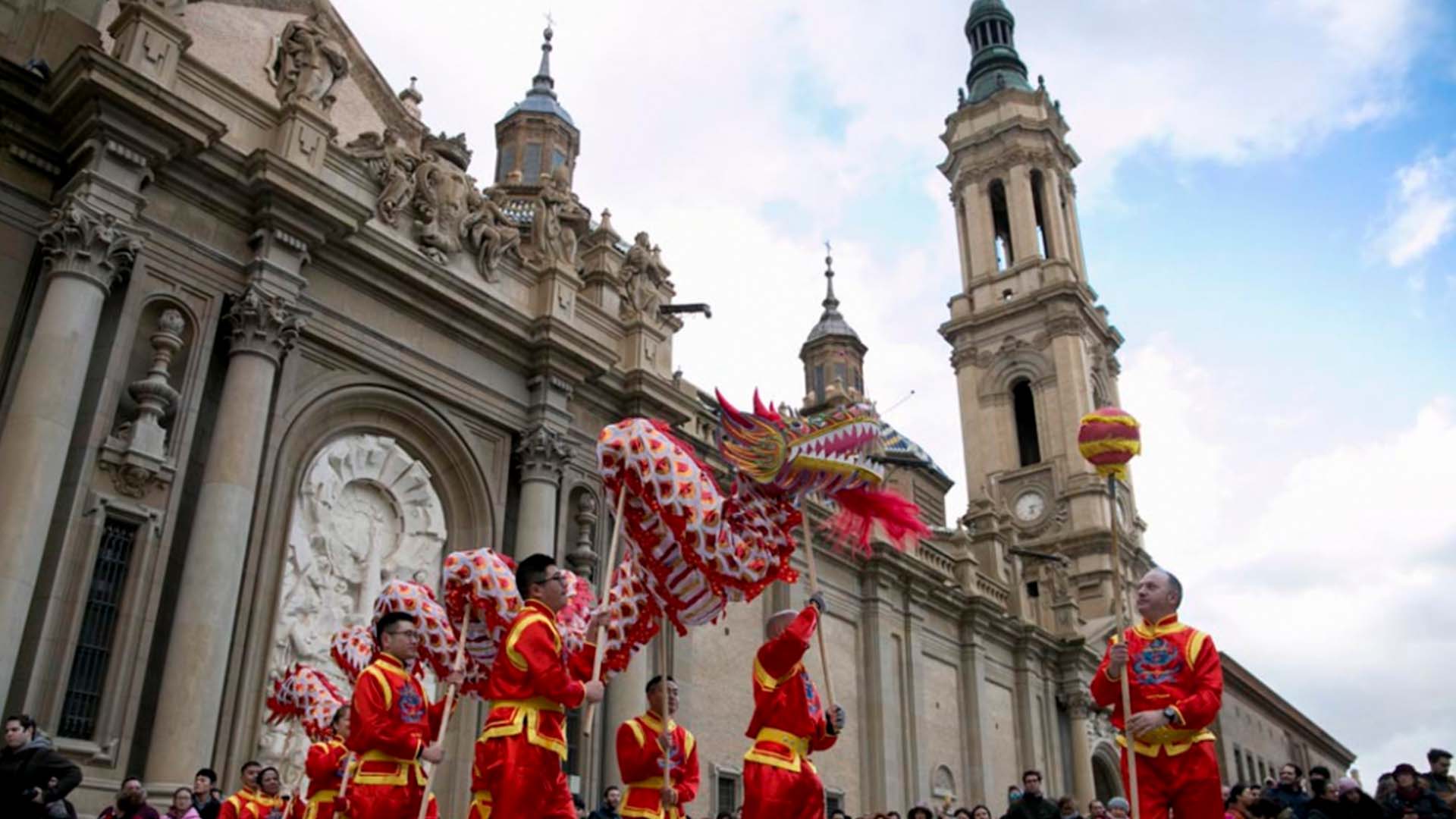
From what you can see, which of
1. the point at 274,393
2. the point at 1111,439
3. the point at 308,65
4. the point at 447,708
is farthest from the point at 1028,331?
the point at 447,708

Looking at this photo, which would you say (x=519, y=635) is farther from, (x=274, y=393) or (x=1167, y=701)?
(x=274, y=393)

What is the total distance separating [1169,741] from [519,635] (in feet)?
13.1

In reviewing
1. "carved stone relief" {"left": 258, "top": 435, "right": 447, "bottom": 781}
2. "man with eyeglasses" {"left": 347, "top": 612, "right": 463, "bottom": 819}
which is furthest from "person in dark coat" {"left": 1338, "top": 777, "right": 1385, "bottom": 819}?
"carved stone relief" {"left": 258, "top": 435, "right": 447, "bottom": 781}

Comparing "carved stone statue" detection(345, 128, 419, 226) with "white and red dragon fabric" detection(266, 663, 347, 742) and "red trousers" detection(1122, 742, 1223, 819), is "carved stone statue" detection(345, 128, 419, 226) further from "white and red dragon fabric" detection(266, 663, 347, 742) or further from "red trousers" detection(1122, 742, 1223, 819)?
"red trousers" detection(1122, 742, 1223, 819)

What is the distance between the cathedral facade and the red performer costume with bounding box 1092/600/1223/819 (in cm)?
183

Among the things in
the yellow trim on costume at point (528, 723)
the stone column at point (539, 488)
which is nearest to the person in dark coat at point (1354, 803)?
the yellow trim on costume at point (528, 723)

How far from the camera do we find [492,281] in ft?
58.3

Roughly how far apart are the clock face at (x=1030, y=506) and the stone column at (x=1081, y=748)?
1185 cm

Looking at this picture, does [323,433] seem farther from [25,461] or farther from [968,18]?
[968,18]

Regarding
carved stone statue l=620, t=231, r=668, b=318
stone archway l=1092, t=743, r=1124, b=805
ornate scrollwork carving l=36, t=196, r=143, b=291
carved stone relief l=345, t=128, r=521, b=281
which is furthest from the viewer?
stone archway l=1092, t=743, r=1124, b=805

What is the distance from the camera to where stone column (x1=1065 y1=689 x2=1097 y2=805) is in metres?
33.5

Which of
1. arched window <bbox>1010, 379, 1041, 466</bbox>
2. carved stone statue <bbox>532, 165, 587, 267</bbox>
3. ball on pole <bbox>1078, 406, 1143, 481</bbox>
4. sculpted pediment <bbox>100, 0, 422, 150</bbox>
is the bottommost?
ball on pole <bbox>1078, 406, 1143, 481</bbox>

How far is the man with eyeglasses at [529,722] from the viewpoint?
21.1ft

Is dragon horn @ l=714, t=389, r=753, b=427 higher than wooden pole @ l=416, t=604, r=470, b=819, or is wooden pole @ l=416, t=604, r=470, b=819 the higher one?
dragon horn @ l=714, t=389, r=753, b=427
